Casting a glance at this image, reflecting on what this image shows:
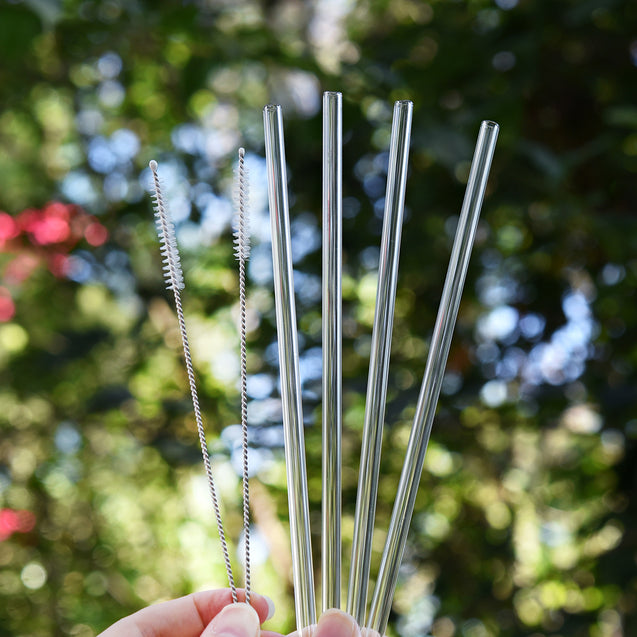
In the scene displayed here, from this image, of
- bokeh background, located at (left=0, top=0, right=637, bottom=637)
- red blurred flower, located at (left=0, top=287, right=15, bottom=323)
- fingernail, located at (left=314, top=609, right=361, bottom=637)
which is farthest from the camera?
red blurred flower, located at (left=0, top=287, right=15, bottom=323)

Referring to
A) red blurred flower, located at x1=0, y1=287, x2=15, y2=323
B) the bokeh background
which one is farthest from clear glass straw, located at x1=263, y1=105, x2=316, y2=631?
red blurred flower, located at x1=0, y1=287, x2=15, y2=323

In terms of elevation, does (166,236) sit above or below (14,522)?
above

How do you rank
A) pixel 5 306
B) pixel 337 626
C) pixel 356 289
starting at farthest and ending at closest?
pixel 5 306
pixel 356 289
pixel 337 626

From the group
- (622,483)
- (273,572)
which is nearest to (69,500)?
(273,572)

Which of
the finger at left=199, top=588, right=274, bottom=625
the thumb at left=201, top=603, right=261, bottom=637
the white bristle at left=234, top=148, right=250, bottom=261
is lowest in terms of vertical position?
the finger at left=199, top=588, right=274, bottom=625

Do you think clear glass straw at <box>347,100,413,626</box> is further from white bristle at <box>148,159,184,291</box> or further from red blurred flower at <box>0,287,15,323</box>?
red blurred flower at <box>0,287,15,323</box>

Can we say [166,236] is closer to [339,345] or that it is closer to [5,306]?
[339,345]

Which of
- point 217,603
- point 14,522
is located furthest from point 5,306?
point 217,603
